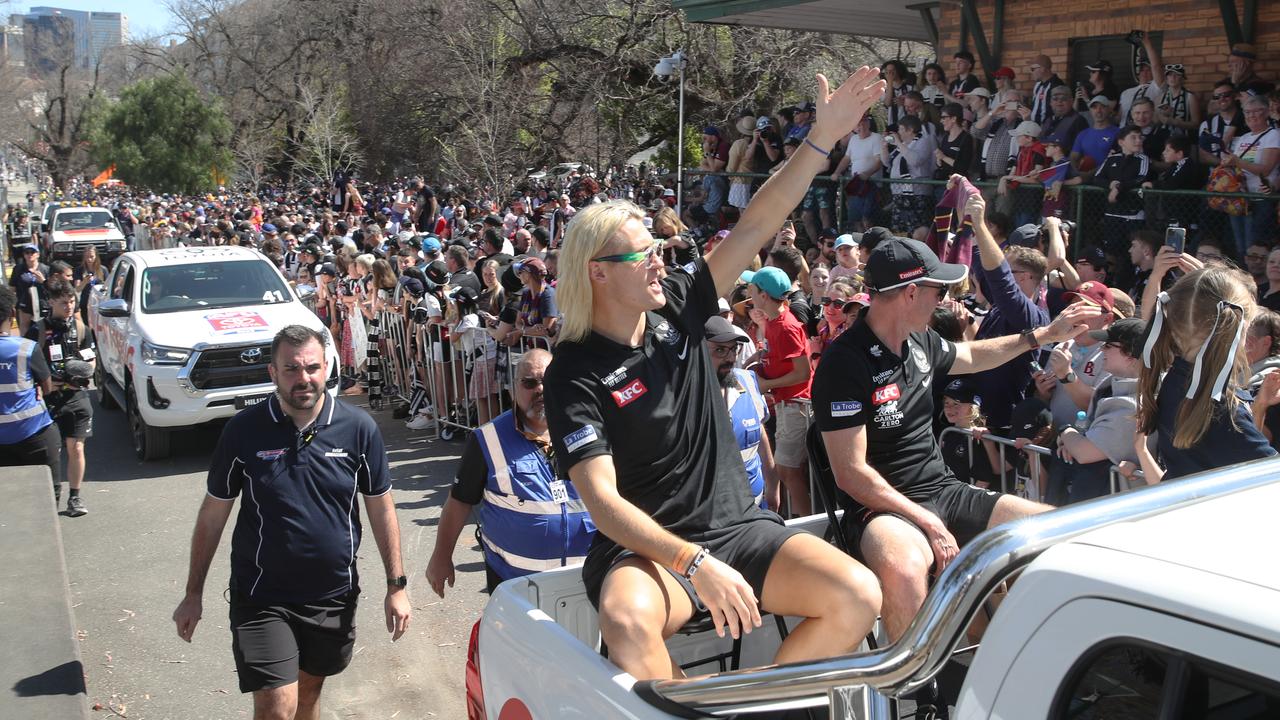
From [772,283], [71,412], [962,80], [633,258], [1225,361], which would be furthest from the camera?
[962,80]

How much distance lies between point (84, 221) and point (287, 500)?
107ft

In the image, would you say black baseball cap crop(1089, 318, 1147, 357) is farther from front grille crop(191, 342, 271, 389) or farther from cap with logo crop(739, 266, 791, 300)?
front grille crop(191, 342, 271, 389)

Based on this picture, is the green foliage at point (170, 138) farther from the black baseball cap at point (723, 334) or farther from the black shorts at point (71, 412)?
the black baseball cap at point (723, 334)

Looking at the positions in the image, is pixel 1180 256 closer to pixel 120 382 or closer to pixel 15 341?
pixel 15 341

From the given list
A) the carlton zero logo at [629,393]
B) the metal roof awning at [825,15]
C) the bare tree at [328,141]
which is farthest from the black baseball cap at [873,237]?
the bare tree at [328,141]

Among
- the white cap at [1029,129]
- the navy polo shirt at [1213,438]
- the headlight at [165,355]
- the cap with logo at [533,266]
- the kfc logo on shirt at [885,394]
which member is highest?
the white cap at [1029,129]

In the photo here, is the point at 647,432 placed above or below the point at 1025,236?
below

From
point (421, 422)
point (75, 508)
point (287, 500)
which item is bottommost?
point (75, 508)

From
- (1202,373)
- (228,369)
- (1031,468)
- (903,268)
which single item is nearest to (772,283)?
(1031,468)

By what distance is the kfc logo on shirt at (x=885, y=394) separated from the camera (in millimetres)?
3611

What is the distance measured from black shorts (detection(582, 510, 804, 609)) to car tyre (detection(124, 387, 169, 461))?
8546 mm

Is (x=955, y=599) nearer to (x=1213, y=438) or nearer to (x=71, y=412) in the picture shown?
(x=1213, y=438)

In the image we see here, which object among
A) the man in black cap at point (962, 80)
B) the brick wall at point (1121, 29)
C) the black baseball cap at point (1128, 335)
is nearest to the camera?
the black baseball cap at point (1128, 335)

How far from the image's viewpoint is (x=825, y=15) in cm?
1650
